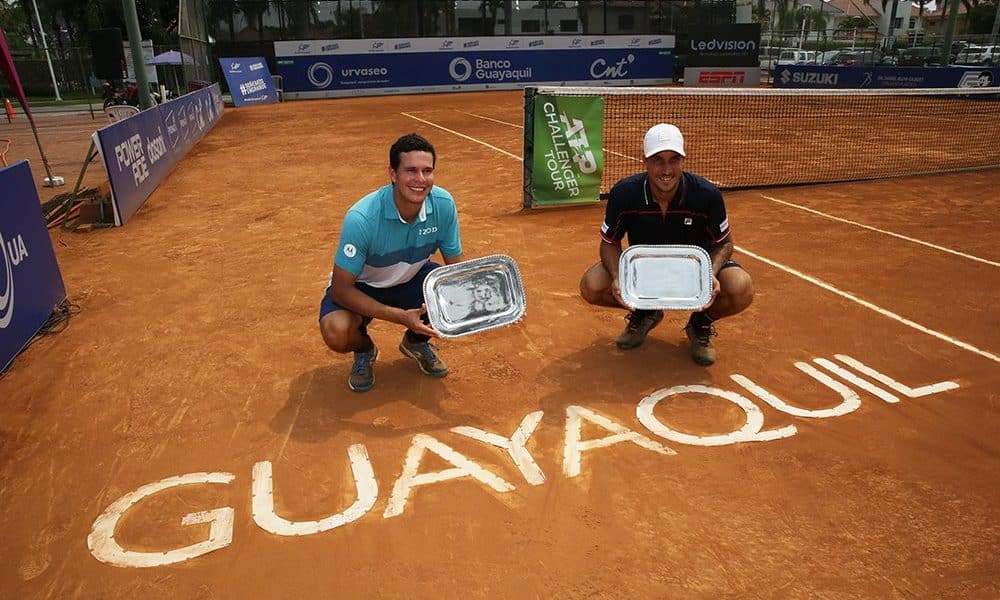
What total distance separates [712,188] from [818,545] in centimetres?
268

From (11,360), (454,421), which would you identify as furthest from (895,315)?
(11,360)

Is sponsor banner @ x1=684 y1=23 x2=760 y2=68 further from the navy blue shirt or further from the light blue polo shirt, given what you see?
the light blue polo shirt

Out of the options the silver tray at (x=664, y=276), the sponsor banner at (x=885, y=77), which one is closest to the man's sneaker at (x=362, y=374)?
the silver tray at (x=664, y=276)

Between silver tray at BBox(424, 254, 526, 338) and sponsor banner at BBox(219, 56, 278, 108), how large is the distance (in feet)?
90.5

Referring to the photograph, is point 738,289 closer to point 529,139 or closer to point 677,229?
point 677,229

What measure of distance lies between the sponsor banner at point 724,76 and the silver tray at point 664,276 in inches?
1331

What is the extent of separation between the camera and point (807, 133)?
17.7m

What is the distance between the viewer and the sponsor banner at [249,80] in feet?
93.8

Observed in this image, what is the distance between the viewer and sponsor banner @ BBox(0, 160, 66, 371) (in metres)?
5.38

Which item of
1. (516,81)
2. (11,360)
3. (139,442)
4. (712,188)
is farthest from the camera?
(516,81)

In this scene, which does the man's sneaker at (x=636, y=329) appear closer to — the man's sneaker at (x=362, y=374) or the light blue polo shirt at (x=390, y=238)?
the light blue polo shirt at (x=390, y=238)

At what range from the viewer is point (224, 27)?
1342 inches

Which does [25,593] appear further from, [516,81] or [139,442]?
[516,81]

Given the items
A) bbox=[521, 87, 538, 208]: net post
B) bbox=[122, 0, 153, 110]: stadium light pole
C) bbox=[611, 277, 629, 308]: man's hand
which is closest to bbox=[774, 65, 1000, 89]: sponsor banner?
bbox=[521, 87, 538, 208]: net post
